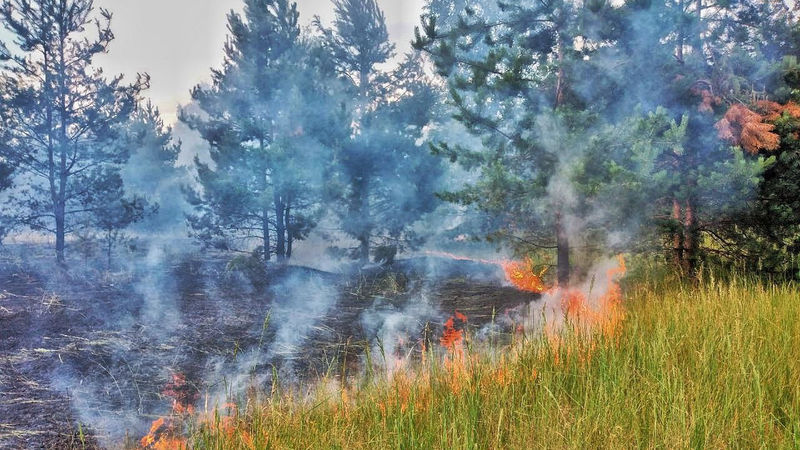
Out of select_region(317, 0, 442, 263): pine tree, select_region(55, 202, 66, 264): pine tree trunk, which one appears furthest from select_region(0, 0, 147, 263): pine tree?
select_region(317, 0, 442, 263): pine tree

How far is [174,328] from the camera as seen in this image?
31.2ft

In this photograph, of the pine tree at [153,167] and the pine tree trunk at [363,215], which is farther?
the pine tree at [153,167]

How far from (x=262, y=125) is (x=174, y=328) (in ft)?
24.3

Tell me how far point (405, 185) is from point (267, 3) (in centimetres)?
721

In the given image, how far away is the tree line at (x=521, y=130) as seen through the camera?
26.8 ft

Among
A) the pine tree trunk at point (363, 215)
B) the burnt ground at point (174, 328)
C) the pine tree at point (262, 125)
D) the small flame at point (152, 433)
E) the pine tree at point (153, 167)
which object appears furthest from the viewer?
the pine tree at point (153, 167)

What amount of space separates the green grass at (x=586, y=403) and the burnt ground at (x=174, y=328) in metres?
0.56

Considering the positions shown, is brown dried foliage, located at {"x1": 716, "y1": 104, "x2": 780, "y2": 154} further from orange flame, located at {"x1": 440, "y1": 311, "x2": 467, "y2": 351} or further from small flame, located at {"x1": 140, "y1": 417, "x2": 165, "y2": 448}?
small flame, located at {"x1": 140, "y1": 417, "x2": 165, "y2": 448}

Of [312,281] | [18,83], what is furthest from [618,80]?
[18,83]

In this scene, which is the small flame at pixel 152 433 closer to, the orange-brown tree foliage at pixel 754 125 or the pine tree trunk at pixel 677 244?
the pine tree trunk at pixel 677 244

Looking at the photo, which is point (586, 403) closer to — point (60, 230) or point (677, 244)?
point (677, 244)

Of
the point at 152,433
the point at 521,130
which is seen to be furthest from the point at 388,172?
the point at 152,433

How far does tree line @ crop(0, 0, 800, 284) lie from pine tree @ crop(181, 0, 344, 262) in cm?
6

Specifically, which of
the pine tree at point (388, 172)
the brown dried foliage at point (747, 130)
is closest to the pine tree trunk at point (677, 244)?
the brown dried foliage at point (747, 130)
